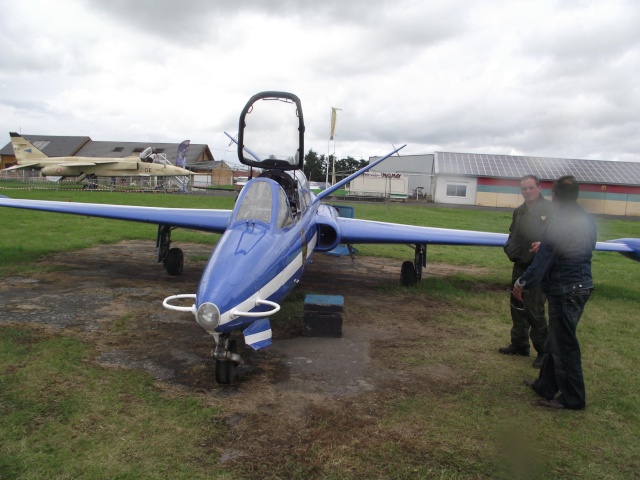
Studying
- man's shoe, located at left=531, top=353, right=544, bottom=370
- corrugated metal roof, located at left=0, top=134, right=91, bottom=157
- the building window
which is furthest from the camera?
corrugated metal roof, located at left=0, top=134, right=91, bottom=157

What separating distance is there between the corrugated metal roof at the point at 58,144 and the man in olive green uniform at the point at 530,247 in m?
74.3

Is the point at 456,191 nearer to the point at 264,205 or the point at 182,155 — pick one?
the point at 182,155

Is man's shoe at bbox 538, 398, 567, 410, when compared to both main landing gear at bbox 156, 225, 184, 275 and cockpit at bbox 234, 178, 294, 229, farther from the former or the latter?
main landing gear at bbox 156, 225, 184, 275

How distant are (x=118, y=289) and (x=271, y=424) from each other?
5.46 m

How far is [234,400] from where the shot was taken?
4.29 meters

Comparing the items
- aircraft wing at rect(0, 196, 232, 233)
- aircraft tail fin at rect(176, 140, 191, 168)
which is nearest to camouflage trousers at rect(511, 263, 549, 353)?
aircraft wing at rect(0, 196, 232, 233)

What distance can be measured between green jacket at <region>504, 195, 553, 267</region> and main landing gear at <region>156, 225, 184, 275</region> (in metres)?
6.64

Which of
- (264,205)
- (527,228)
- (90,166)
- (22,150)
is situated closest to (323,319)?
(264,205)

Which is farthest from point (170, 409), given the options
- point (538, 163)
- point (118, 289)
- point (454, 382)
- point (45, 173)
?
point (45, 173)

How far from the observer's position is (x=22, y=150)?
4359 cm

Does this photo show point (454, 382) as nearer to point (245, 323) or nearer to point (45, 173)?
point (245, 323)

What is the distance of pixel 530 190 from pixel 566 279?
5.03ft

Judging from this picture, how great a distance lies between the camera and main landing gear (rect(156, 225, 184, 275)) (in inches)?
377

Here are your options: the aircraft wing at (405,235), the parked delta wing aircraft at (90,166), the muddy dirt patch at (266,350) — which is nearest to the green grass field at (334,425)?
the muddy dirt patch at (266,350)
